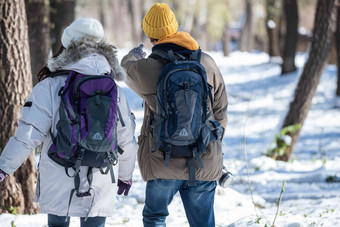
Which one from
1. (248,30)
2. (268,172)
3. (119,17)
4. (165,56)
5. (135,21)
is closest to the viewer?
(165,56)

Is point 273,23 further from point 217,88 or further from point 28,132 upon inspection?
point 28,132

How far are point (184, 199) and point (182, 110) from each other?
0.69 metres

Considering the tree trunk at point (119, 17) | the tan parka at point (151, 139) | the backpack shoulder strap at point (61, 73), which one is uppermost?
the backpack shoulder strap at point (61, 73)

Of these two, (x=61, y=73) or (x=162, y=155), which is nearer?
(x=61, y=73)

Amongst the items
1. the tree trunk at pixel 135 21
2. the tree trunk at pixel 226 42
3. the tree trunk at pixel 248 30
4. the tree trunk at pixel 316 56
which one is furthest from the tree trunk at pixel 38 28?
the tree trunk at pixel 135 21

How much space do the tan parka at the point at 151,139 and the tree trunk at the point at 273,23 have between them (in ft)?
53.0

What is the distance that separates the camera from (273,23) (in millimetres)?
18828

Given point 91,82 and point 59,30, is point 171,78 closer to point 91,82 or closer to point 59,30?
point 91,82

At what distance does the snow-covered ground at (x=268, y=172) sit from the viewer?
457cm

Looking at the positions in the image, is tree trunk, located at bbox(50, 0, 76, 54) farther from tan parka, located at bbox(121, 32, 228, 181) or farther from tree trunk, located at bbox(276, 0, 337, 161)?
tan parka, located at bbox(121, 32, 228, 181)

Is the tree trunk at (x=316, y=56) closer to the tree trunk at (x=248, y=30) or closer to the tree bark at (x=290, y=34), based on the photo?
the tree bark at (x=290, y=34)

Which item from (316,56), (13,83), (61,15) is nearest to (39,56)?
(61,15)

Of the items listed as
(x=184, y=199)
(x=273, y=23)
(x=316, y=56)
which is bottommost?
(x=273, y=23)

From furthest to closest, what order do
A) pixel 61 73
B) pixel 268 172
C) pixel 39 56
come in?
pixel 39 56, pixel 268 172, pixel 61 73
